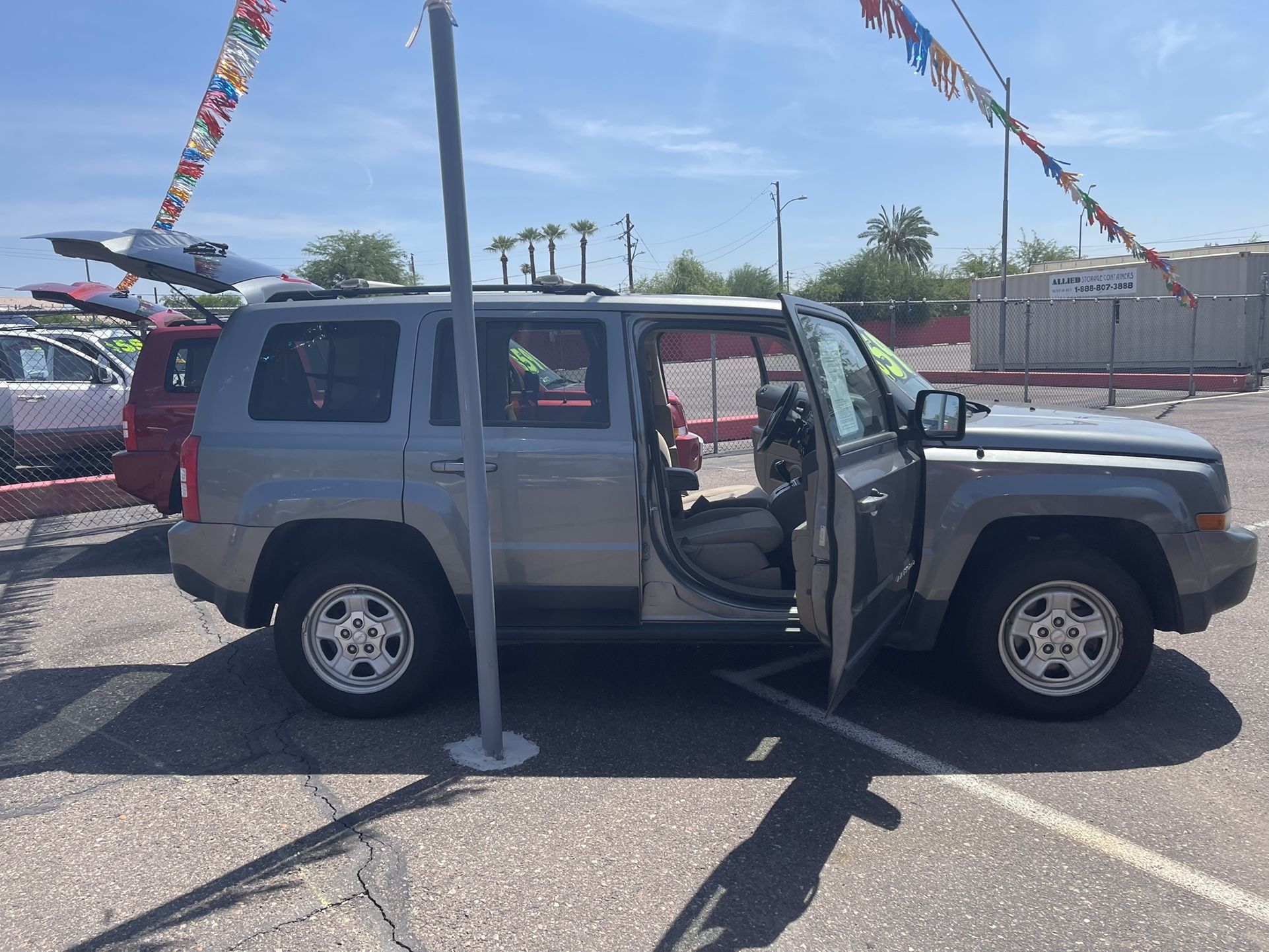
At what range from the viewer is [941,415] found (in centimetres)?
436

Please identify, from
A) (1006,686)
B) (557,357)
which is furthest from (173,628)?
(1006,686)

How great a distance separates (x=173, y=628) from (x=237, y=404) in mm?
2267

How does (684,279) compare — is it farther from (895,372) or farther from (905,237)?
(895,372)

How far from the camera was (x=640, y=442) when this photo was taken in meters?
4.29

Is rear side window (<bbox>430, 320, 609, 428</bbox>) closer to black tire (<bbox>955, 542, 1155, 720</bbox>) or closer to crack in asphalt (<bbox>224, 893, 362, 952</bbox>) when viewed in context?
black tire (<bbox>955, 542, 1155, 720</bbox>)

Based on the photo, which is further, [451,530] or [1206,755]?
[451,530]

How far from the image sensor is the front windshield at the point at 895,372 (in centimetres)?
470

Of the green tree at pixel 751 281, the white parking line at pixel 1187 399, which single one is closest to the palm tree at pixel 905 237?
the green tree at pixel 751 281

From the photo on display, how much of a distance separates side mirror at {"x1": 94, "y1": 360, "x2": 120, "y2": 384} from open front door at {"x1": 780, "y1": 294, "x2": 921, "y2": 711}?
10592mm

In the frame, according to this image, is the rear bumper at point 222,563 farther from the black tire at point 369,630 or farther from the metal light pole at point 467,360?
the metal light pole at point 467,360

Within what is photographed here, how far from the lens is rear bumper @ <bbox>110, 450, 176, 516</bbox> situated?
7801mm

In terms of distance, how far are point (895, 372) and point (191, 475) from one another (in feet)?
11.3

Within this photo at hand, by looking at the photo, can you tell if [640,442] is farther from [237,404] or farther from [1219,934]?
[1219,934]

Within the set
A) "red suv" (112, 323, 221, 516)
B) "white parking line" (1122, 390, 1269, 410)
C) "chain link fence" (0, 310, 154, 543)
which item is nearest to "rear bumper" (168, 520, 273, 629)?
"red suv" (112, 323, 221, 516)
